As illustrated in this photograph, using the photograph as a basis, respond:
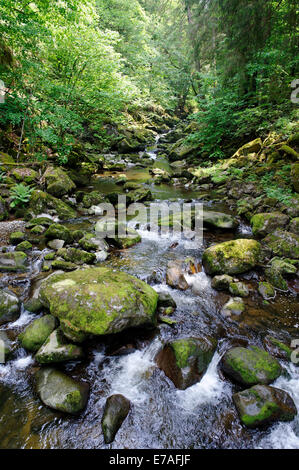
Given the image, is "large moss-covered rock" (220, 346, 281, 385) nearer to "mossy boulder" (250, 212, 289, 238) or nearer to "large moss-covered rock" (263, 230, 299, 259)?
"large moss-covered rock" (263, 230, 299, 259)

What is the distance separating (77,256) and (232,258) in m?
3.39

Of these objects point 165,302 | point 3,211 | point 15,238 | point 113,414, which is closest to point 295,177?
point 165,302

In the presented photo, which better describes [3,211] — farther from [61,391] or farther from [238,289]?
[238,289]

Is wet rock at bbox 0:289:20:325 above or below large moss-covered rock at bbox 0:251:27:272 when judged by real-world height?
below

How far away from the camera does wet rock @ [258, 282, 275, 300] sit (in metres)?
4.18

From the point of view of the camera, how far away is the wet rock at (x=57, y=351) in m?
2.82

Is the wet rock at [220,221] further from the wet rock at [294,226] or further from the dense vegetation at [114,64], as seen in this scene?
the dense vegetation at [114,64]

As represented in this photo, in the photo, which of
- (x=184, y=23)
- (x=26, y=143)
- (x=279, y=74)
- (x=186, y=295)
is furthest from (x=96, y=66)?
(x=186, y=295)

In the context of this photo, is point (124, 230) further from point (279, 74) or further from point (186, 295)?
point (279, 74)

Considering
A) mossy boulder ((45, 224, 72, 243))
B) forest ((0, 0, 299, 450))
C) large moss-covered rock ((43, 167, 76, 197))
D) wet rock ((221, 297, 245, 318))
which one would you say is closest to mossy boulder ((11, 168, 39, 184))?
forest ((0, 0, 299, 450))

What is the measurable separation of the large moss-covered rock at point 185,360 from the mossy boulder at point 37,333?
5.24 feet

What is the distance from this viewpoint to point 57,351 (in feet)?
9.32

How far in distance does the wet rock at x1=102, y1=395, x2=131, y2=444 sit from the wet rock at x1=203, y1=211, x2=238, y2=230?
509cm

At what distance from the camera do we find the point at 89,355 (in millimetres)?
3111
